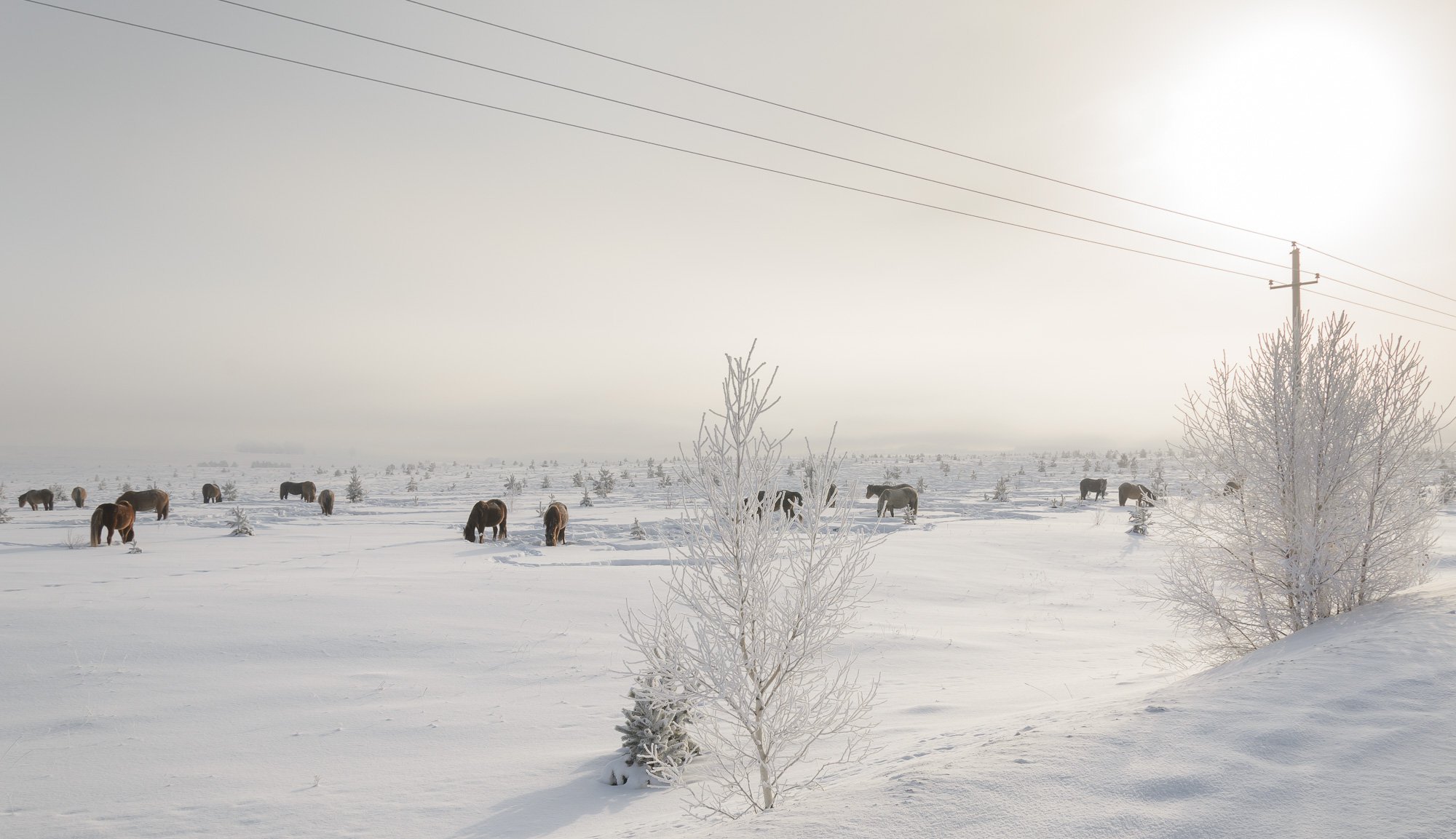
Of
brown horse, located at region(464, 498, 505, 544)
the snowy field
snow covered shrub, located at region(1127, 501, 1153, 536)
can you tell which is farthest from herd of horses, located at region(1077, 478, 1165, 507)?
brown horse, located at region(464, 498, 505, 544)

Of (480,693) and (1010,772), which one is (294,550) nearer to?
(480,693)

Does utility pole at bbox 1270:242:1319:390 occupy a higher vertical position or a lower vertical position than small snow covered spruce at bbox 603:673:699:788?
higher

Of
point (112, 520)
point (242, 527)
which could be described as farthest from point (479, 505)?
point (112, 520)

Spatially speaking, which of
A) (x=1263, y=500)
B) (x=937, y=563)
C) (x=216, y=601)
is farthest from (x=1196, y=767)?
(x=937, y=563)

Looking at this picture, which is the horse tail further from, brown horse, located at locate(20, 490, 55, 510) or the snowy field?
brown horse, located at locate(20, 490, 55, 510)

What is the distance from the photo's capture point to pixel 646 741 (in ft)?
19.0

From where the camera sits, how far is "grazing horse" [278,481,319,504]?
26.9 m

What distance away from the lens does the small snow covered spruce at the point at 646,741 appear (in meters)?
5.73

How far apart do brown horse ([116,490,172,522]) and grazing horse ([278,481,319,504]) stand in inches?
231

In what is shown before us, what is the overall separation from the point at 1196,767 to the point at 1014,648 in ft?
22.4

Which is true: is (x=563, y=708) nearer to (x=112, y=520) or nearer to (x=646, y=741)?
(x=646, y=741)

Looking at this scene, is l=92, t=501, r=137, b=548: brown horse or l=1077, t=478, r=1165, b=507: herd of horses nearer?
l=92, t=501, r=137, b=548: brown horse

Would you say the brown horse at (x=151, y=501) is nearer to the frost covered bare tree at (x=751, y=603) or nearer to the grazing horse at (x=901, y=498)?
the frost covered bare tree at (x=751, y=603)

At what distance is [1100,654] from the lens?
9.80 m
